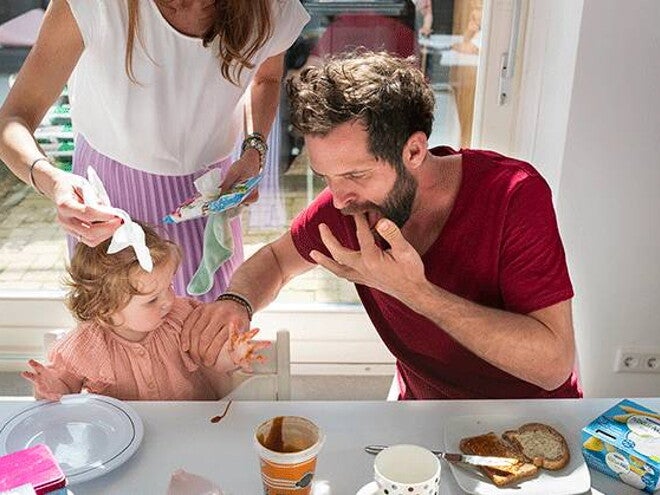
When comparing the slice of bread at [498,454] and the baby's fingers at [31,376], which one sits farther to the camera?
the baby's fingers at [31,376]

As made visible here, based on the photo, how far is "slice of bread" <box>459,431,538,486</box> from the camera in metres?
1.25

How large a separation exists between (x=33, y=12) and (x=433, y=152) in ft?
4.92

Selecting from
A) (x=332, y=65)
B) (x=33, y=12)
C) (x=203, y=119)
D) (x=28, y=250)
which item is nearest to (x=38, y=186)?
(x=203, y=119)

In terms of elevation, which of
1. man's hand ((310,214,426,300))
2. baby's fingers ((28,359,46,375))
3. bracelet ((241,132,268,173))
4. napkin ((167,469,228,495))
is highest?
bracelet ((241,132,268,173))

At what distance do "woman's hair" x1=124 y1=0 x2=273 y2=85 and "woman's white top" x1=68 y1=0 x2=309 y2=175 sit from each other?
2 centimetres

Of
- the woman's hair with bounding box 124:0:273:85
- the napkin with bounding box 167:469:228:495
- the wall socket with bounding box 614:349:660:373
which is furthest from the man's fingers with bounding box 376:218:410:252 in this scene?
the wall socket with bounding box 614:349:660:373

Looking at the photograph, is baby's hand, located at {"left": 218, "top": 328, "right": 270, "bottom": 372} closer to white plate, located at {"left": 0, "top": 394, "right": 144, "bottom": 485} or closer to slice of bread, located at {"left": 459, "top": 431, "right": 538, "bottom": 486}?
white plate, located at {"left": 0, "top": 394, "right": 144, "bottom": 485}

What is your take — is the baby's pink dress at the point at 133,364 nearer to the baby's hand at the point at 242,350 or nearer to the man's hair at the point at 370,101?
the baby's hand at the point at 242,350

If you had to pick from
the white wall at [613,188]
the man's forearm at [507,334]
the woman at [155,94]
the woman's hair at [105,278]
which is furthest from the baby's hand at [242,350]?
the white wall at [613,188]

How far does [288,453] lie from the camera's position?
44.4 inches

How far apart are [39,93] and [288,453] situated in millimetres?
1005

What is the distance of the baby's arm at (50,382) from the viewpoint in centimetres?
148

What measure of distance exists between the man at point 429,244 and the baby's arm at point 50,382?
23 cm

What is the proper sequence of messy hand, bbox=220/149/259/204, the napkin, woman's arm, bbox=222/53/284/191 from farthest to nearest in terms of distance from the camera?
woman's arm, bbox=222/53/284/191 → messy hand, bbox=220/149/259/204 → the napkin
